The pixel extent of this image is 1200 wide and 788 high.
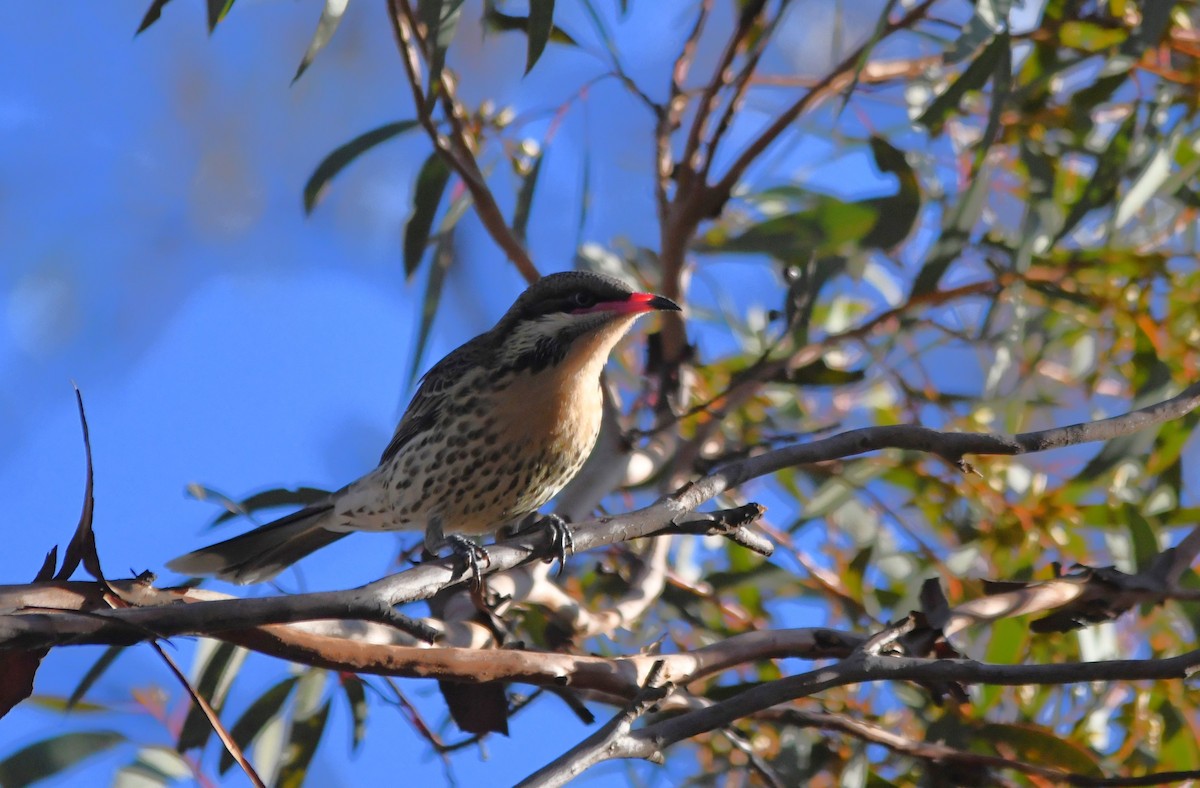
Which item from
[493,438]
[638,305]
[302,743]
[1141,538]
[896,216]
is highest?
[896,216]

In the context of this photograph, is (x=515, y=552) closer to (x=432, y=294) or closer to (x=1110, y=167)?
(x=432, y=294)

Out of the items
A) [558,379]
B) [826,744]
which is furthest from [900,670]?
[558,379]

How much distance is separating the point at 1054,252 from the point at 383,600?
7.88 ft

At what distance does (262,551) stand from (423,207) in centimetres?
90

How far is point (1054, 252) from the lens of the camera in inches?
129

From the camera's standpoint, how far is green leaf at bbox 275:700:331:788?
272 cm

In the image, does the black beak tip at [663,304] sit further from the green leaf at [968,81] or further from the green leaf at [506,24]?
the green leaf at [506,24]

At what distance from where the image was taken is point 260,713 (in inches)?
106

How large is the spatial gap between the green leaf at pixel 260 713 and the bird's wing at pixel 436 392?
2.11ft

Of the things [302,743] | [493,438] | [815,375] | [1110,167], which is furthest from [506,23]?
[302,743]

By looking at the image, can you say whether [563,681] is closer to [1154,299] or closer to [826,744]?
[826,744]

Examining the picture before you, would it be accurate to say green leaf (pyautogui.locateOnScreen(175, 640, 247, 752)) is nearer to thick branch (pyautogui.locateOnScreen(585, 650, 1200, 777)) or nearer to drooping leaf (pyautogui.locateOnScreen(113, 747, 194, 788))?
drooping leaf (pyautogui.locateOnScreen(113, 747, 194, 788))

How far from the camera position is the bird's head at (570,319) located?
110 inches

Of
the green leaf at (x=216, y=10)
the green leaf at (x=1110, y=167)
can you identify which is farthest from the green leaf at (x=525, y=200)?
the green leaf at (x=1110, y=167)
